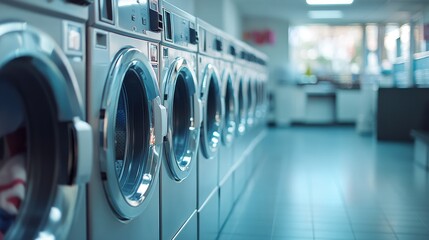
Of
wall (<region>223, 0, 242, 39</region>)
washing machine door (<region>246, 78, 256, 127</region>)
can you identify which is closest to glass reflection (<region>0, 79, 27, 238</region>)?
washing machine door (<region>246, 78, 256, 127</region>)

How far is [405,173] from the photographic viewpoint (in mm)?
5301

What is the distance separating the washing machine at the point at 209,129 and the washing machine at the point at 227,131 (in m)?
0.10

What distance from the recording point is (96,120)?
1.39 m

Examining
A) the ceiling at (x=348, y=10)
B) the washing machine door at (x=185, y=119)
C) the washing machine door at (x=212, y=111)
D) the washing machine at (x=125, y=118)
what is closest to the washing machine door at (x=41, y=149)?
the washing machine at (x=125, y=118)

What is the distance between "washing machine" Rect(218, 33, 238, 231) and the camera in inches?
135

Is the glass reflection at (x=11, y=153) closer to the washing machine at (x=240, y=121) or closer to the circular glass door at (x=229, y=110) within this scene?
the circular glass door at (x=229, y=110)

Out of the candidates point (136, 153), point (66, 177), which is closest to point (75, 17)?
point (66, 177)

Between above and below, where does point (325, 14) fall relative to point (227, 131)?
above

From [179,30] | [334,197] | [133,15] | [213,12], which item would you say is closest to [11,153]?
[133,15]

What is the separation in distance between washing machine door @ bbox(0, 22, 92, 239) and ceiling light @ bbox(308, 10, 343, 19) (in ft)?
29.2

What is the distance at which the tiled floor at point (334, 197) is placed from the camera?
3264 millimetres

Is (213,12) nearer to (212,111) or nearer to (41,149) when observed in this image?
(212,111)

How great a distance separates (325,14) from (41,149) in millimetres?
9402

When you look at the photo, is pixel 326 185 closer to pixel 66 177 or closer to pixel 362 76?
pixel 66 177
